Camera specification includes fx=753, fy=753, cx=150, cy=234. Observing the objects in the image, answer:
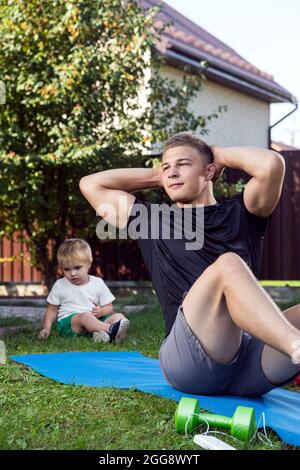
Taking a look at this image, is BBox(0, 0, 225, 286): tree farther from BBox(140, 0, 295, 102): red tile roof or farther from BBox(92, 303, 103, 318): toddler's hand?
BBox(92, 303, 103, 318): toddler's hand

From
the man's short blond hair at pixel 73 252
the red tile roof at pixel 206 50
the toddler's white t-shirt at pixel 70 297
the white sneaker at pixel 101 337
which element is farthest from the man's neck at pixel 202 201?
the red tile roof at pixel 206 50

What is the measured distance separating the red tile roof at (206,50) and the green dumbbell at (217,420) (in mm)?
8591

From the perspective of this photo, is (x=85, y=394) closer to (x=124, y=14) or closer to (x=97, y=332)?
(x=97, y=332)

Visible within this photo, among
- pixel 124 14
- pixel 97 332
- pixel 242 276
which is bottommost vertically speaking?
pixel 97 332

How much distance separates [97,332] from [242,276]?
305 centimetres

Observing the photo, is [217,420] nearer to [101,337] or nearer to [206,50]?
[101,337]

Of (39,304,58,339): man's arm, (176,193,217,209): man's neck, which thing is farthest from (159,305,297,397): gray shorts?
(39,304,58,339): man's arm

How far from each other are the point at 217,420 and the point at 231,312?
435 millimetres

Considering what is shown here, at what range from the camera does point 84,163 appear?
929 centimetres

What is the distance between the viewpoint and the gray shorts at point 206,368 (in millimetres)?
3254

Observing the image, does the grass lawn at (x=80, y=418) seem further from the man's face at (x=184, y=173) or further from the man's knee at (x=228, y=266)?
the man's face at (x=184, y=173)

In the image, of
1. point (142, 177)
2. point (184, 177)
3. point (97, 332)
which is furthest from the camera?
point (97, 332)

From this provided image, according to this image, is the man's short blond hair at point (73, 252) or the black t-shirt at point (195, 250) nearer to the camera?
the black t-shirt at point (195, 250)
